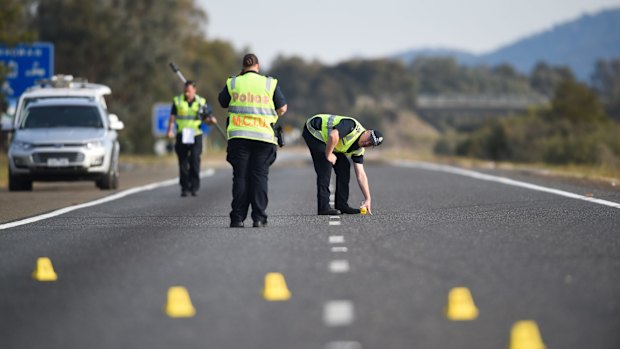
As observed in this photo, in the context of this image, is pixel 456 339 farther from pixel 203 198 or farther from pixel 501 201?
pixel 203 198

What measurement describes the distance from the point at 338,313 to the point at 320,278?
1.67m

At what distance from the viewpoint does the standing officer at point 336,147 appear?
51.6ft

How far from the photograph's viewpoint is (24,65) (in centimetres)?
3506

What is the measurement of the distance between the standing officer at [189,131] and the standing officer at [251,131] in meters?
6.95

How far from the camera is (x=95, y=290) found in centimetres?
898

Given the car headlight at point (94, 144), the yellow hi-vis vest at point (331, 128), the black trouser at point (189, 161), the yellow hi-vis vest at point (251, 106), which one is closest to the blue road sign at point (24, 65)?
the car headlight at point (94, 144)

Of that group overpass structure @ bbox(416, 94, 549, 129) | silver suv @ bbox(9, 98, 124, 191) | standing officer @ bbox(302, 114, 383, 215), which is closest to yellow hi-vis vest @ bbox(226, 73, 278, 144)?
standing officer @ bbox(302, 114, 383, 215)

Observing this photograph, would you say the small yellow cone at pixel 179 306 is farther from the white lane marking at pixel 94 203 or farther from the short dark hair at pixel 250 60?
the white lane marking at pixel 94 203

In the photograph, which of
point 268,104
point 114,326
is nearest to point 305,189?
point 268,104

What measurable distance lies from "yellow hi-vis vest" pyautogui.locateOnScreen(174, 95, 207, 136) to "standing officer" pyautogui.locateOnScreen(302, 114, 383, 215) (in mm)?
5332

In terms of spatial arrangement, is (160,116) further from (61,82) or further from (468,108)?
(468,108)

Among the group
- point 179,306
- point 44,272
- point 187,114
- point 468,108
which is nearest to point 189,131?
point 187,114

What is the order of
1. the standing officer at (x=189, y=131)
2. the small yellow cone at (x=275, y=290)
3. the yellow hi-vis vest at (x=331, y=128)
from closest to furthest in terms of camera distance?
the small yellow cone at (x=275, y=290) < the yellow hi-vis vest at (x=331, y=128) < the standing officer at (x=189, y=131)

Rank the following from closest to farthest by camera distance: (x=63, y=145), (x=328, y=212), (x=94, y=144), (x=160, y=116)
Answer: (x=328, y=212), (x=63, y=145), (x=94, y=144), (x=160, y=116)
